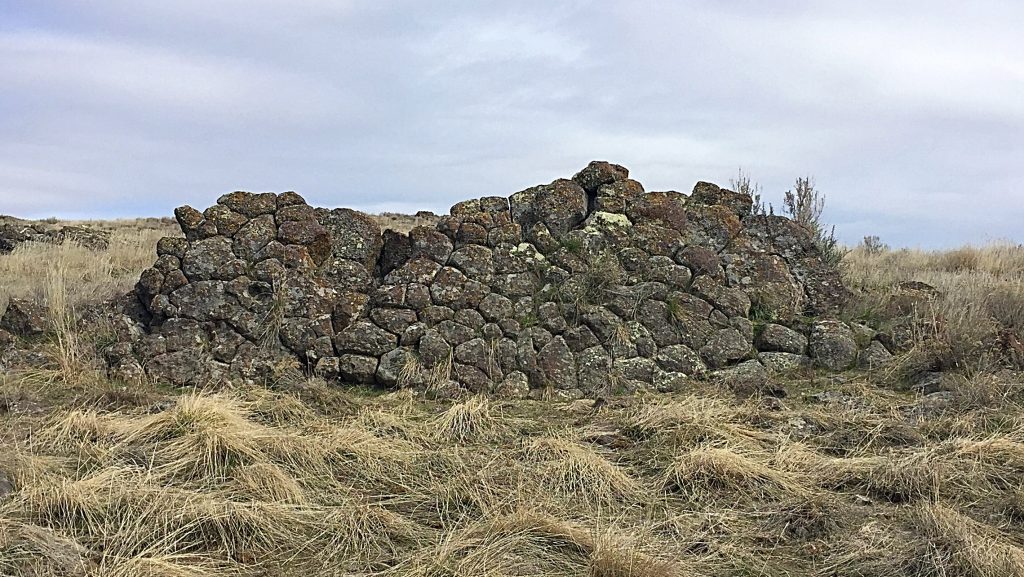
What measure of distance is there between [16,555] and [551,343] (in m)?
4.52

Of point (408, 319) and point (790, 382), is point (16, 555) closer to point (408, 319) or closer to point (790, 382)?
point (408, 319)

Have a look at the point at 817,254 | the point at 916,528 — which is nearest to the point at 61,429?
the point at 916,528

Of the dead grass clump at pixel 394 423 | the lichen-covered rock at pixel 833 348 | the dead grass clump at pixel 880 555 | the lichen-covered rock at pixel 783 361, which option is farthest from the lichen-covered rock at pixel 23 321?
the lichen-covered rock at pixel 833 348

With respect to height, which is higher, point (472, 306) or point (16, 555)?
point (472, 306)

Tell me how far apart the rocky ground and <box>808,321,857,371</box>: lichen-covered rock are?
0.02m

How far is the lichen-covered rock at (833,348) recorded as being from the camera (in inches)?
299

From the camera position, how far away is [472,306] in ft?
24.3

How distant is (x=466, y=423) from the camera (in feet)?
19.5

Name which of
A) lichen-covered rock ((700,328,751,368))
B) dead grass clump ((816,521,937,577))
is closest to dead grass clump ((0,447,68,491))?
dead grass clump ((816,521,937,577))

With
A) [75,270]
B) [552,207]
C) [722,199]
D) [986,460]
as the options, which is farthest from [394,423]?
[75,270]

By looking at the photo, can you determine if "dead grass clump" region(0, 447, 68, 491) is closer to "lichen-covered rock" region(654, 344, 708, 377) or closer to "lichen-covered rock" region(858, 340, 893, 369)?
"lichen-covered rock" region(654, 344, 708, 377)

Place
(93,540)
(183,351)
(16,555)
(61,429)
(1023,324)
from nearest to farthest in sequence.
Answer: (16,555), (93,540), (61,429), (183,351), (1023,324)

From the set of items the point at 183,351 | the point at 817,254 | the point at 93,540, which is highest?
the point at 817,254

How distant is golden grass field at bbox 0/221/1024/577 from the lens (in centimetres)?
388
